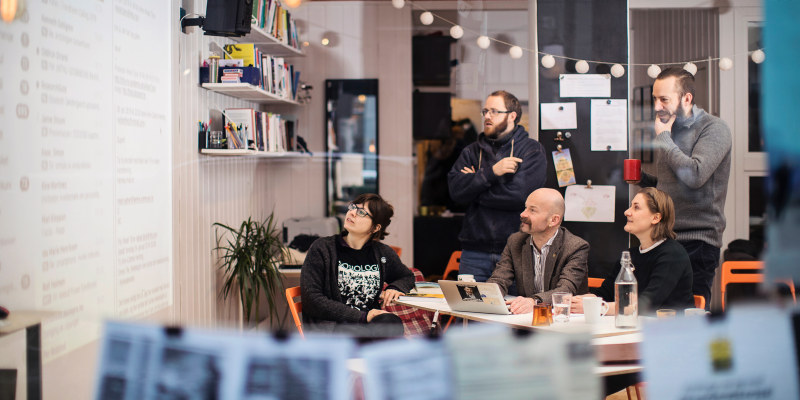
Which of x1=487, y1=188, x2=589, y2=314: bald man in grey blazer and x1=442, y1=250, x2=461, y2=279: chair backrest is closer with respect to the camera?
x1=487, y1=188, x2=589, y2=314: bald man in grey blazer

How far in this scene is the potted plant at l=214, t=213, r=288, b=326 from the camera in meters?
3.86

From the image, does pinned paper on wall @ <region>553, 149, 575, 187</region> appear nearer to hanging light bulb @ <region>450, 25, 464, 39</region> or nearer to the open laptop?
hanging light bulb @ <region>450, 25, 464, 39</region>

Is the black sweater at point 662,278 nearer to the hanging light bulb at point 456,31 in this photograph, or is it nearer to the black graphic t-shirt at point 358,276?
the black graphic t-shirt at point 358,276

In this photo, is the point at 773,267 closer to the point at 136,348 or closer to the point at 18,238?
the point at 136,348

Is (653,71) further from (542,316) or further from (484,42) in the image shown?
(542,316)

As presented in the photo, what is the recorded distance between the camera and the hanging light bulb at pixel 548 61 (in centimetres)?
421

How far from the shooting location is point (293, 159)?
445 cm

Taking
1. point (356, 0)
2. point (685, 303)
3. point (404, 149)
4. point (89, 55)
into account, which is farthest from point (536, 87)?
point (89, 55)

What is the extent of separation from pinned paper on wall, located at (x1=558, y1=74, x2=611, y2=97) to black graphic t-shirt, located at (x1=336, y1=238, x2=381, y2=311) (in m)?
1.59

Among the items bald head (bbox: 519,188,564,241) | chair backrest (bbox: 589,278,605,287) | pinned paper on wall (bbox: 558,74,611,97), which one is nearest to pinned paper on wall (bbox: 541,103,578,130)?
pinned paper on wall (bbox: 558,74,611,97)

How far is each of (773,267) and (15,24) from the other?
2160 millimetres

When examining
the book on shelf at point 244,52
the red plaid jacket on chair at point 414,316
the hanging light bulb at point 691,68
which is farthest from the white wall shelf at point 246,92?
the hanging light bulb at point 691,68

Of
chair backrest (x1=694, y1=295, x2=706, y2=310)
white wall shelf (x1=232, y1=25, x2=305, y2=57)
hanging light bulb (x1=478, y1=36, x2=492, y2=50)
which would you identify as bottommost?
chair backrest (x1=694, y1=295, x2=706, y2=310)

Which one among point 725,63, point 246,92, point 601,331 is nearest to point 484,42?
point 725,63
